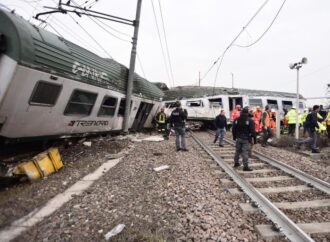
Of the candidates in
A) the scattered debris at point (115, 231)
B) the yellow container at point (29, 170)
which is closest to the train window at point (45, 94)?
the yellow container at point (29, 170)

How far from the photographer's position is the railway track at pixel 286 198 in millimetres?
4418

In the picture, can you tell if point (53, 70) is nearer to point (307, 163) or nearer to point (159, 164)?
point (159, 164)

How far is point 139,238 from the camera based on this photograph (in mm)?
4180

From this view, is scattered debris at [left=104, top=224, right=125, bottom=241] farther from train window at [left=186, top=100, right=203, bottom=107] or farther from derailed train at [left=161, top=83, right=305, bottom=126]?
train window at [left=186, top=100, right=203, bottom=107]

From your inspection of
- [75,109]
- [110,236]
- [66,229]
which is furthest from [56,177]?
[110,236]

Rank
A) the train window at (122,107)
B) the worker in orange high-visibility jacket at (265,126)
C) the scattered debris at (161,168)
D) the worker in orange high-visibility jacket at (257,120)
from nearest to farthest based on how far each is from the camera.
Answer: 1. the scattered debris at (161,168)
2. the worker in orange high-visibility jacket at (265,126)
3. the worker in orange high-visibility jacket at (257,120)
4. the train window at (122,107)

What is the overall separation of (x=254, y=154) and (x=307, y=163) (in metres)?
1.83

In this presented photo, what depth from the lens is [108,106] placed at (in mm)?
12406

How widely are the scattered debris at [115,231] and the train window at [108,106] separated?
7.48 meters

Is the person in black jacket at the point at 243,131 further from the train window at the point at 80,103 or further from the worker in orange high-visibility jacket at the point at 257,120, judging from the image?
the worker in orange high-visibility jacket at the point at 257,120

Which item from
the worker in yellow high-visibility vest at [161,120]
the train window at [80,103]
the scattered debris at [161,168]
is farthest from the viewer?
the worker in yellow high-visibility vest at [161,120]

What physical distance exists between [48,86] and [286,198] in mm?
6105

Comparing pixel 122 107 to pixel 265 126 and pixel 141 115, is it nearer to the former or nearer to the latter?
pixel 141 115

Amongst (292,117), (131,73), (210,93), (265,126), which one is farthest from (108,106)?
(210,93)
